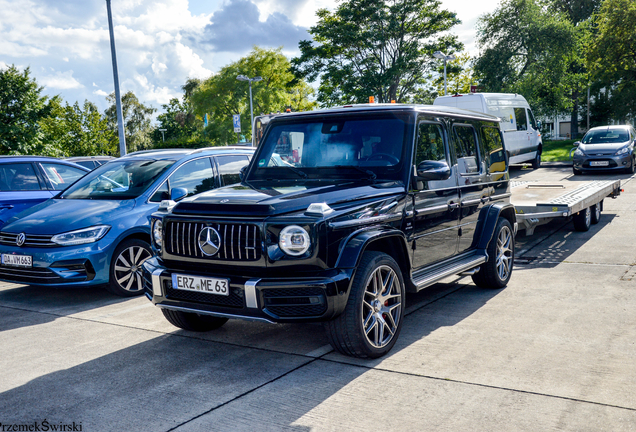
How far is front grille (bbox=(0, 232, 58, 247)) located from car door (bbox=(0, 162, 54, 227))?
1867 mm

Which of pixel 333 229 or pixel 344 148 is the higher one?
pixel 344 148

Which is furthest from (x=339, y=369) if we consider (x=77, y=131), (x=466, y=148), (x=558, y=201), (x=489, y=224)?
(x=77, y=131)

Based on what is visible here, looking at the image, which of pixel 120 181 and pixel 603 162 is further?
pixel 603 162

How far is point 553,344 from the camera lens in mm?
4539

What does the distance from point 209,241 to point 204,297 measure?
0.42 metres

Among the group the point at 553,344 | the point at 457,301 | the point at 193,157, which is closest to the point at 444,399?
the point at 553,344

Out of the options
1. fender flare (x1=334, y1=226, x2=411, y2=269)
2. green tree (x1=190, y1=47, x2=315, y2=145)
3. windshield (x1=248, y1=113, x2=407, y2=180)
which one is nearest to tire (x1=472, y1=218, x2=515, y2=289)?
windshield (x1=248, y1=113, x2=407, y2=180)

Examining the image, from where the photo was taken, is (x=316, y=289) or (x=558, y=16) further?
(x=558, y=16)

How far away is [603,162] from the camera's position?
19.4 metres

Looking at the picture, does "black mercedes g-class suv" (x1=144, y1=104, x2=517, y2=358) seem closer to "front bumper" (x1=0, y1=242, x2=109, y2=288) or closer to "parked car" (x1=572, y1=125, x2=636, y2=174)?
"front bumper" (x1=0, y1=242, x2=109, y2=288)

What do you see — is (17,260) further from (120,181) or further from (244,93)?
(244,93)

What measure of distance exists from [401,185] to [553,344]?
5.66ft

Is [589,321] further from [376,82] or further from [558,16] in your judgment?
[558,16]

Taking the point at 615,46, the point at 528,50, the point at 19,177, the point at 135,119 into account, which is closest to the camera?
A: the point at 19,177
